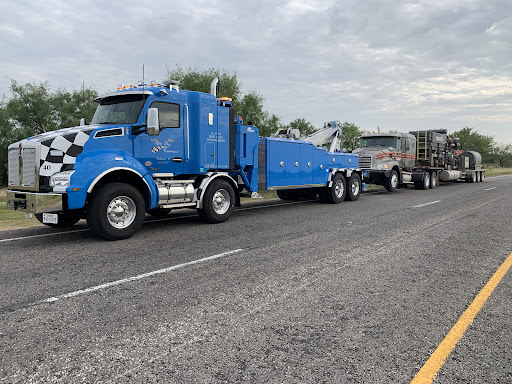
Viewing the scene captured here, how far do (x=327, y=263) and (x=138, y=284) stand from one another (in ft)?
8.48

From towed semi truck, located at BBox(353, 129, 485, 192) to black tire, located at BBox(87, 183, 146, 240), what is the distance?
11011mm

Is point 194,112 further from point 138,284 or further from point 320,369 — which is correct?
point 320,369

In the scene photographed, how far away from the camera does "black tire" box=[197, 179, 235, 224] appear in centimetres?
884

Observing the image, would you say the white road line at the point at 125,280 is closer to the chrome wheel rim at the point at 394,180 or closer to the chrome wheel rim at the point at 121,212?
the chrome wheel rim at the point at 121,212

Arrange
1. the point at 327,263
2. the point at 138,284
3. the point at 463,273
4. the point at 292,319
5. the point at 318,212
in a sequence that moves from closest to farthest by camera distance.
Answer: the point at 292,319 → the point at 138,284 → the point at 463,273 → the point at 327,263 → the point at 318,212

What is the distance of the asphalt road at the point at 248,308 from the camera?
9.07ft

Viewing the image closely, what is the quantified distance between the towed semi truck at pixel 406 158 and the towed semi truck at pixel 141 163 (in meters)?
7.85

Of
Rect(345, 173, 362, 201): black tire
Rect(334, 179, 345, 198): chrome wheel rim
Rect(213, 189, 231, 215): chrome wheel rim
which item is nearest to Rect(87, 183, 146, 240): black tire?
Rect(213, 189, 231, 215): chrome wheel rim

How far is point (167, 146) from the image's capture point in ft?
27.2

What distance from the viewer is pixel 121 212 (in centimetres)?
715

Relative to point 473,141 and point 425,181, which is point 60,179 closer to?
point 425,181

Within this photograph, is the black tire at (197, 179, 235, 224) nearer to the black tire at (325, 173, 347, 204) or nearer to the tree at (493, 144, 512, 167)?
the black tire at (325, 173, 347, 204)

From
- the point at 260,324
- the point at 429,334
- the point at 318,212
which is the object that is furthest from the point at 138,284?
the point at 318,212

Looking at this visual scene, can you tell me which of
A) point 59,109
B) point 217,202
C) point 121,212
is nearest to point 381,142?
point 217,202
